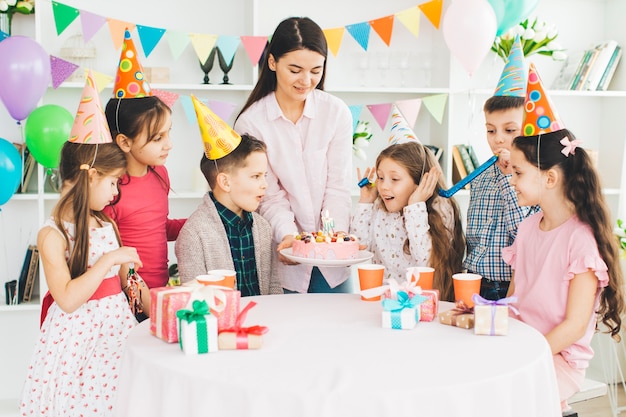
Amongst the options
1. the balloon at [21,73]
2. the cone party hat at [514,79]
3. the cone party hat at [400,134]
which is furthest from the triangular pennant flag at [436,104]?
the balloon at [21,73]

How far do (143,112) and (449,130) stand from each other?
1994 mm

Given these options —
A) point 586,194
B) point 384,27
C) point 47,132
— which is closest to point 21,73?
point 47,132

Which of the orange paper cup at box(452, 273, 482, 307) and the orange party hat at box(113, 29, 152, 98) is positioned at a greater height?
the orange party hat at box(113, 29, 152, 98)

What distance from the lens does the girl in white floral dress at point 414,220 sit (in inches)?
94.9

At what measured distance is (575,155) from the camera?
6.57 ft

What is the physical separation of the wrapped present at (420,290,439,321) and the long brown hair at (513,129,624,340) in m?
0.50

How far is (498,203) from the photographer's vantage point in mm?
2441

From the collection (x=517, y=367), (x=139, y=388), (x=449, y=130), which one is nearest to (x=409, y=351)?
(x=517, y=367)

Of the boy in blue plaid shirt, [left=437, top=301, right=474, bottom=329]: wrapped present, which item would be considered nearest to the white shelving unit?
the boy in blue plaid shirt

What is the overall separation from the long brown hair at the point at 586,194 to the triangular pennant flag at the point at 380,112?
1.90 m

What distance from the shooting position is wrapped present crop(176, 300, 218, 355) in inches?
57.1

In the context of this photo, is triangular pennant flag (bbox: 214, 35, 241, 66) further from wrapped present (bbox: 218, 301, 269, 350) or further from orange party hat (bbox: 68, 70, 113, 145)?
wrapped present (bbox: 218, 301, 269, 350)

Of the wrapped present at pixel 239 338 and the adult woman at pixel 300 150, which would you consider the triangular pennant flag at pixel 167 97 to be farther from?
the wrapped present at pixel 239 338

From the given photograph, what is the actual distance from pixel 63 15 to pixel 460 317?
264 centimetres
